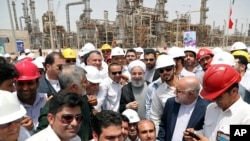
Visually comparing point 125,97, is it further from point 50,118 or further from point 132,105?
point 50,118

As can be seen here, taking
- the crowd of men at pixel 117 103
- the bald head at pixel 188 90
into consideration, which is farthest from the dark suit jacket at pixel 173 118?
the bald head at pixel 188 90

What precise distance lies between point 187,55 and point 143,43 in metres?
23.9

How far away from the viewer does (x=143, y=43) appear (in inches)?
1118

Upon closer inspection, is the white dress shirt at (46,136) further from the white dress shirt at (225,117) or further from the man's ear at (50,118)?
the white dress shirt at (225,117)

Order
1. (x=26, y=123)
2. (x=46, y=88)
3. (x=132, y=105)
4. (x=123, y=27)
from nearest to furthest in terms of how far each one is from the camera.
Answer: (x=26, y=123) < (x=46, y=88) < (x=132, y=105) < (x=123, y=27)

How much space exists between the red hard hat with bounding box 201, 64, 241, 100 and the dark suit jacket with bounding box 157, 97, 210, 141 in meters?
0.57

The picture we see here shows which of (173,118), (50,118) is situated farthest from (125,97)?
(50,118)

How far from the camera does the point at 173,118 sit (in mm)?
2441

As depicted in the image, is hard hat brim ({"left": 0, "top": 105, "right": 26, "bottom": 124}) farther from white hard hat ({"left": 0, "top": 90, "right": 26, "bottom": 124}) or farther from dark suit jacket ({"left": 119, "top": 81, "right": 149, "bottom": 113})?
dark suit jacket ({"left": 119, "top": 81, "right": 149, "bottom": 113})

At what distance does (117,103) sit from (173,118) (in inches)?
52.8

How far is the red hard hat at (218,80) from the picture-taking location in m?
1.71

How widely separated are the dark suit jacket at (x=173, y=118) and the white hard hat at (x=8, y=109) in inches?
63.1

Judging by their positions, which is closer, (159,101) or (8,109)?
(8,109)

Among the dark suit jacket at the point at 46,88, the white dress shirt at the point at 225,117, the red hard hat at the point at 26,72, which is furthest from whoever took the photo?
the dark suit jacket at the point at 46,88
